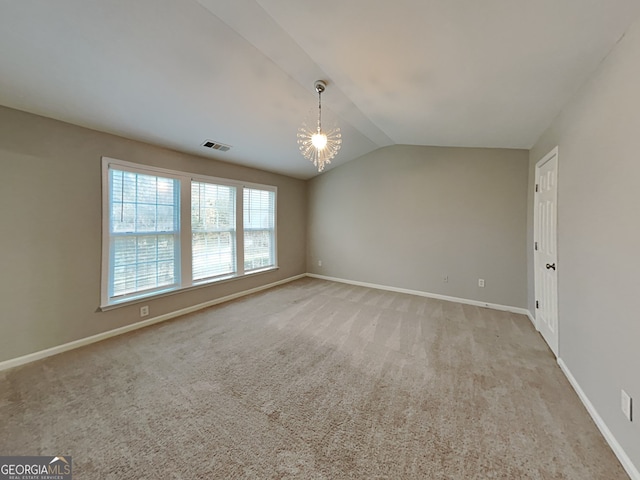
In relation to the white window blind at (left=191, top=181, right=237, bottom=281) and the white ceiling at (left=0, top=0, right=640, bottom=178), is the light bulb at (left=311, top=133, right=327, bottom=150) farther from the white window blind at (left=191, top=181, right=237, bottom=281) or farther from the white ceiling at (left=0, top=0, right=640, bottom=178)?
the white window blind at (left=191, top=181, right=237, bottom=281)

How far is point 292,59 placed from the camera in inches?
84.9

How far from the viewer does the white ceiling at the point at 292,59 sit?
143 cm

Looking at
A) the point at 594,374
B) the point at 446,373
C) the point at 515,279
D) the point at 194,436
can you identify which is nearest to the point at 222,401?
the point at 194,436

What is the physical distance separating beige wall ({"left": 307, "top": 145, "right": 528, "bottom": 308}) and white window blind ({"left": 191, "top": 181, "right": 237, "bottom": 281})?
6.93ft

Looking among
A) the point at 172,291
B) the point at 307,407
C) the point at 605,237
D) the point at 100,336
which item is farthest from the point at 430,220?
the point at 100,336

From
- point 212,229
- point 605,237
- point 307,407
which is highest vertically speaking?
point 212,229

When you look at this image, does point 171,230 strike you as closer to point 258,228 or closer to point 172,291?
point 172,291

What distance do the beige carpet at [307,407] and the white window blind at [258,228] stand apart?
6.11ft

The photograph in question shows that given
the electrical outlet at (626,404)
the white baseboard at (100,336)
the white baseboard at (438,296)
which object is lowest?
the white baseboard at (100,336)

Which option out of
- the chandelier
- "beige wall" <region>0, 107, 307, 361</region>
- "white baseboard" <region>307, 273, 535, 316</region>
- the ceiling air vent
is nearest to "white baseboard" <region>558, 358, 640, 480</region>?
"white baseboard" <region>307, 273, 535, 316</region>

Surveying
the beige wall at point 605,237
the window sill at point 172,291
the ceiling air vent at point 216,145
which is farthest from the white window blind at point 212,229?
the beige wall at point 605,237

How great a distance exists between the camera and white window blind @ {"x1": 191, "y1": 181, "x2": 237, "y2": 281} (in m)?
3.67

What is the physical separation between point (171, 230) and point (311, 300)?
2.40 meters

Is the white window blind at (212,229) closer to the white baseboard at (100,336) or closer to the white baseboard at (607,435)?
the white baseboard at (100,336)
